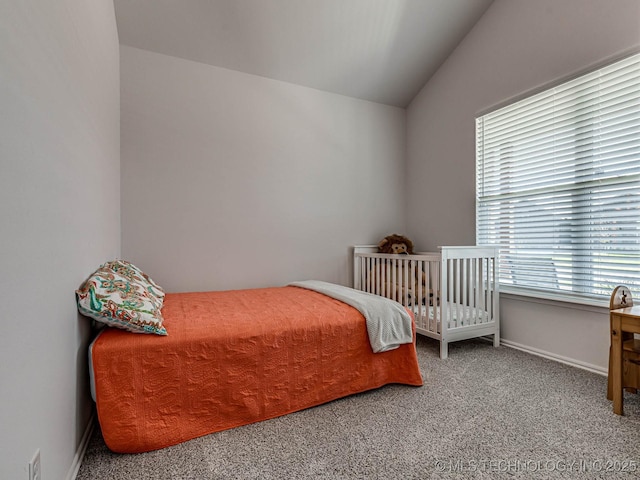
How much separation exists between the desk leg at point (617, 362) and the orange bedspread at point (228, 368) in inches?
38.9

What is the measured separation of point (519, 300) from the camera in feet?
8.87

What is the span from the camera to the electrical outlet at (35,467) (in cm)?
86

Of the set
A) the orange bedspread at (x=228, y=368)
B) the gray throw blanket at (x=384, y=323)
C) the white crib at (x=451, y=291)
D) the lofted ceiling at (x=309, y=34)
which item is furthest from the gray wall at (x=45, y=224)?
the white crib at (x=451, y=291)

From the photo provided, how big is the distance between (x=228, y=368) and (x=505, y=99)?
2987mm

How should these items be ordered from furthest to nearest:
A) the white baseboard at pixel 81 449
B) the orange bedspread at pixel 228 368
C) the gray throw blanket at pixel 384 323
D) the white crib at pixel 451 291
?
the white crib at pixel 451 291 < the gray throw blanket at pixel 384 323 < the orange bedspread at pixel 228 368 < the white baseboard at pixel 81 449

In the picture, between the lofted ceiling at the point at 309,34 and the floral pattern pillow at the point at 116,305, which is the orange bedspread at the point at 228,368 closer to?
the floral pattern pillow at the point at 116,305

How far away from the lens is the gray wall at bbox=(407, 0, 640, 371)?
2185 millimetres

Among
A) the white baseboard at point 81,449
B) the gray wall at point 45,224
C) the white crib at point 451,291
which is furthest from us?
A: the white crib at point 451,291

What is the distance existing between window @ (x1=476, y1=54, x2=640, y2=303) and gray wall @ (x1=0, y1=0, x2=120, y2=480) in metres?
A: 2.98

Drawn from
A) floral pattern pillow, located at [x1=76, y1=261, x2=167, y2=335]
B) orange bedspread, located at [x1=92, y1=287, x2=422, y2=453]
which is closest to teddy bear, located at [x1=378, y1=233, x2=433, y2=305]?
orange bedspread, located at [x1=92, y1=287, x2=422, y2=453]

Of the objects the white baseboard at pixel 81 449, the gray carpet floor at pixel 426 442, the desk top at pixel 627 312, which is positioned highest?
the desk top at pixel 627 312

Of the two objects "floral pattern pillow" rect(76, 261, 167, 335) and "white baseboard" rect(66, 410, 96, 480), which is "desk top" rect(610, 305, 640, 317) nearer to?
"floral pattern pillow" rect(76, 261, 167, 335)

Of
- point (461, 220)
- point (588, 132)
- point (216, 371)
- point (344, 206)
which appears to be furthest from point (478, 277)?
point (216, 371)

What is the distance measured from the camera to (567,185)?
2.37 m
